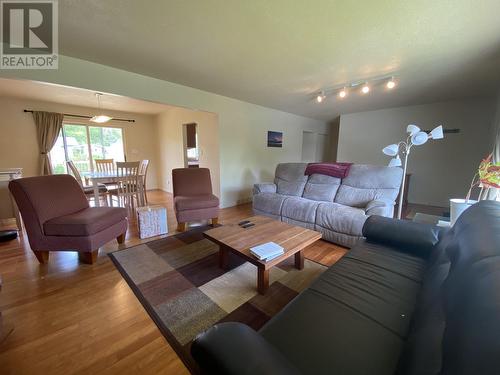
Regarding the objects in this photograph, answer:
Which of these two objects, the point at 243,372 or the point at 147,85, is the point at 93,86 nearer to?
the point at 147,85

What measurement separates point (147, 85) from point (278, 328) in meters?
3.43

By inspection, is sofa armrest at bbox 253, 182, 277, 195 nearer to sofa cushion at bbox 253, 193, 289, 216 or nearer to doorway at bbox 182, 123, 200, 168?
sofa cushion at bbox 253, 193, 289, 216

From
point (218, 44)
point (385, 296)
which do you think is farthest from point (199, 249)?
point (218, 44)

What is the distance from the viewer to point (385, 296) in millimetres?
1080

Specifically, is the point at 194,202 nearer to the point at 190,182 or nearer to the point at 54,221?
the point at 190,182

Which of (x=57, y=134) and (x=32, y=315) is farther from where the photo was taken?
(x=57, y=134)

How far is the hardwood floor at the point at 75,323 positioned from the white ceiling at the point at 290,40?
2248 mm

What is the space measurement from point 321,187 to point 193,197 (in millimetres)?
2009

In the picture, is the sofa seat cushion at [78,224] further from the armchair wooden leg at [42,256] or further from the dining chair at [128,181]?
the dining chair at [128,181]

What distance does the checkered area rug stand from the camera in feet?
4.59

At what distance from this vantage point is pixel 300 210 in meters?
2.84

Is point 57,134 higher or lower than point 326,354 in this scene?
higher

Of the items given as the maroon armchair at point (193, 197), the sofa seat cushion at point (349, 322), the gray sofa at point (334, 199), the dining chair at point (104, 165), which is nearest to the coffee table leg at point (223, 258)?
the sofa seat cushion at point (349, 322)

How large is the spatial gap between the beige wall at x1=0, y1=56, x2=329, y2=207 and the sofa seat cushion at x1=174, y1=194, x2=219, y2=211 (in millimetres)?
1095
